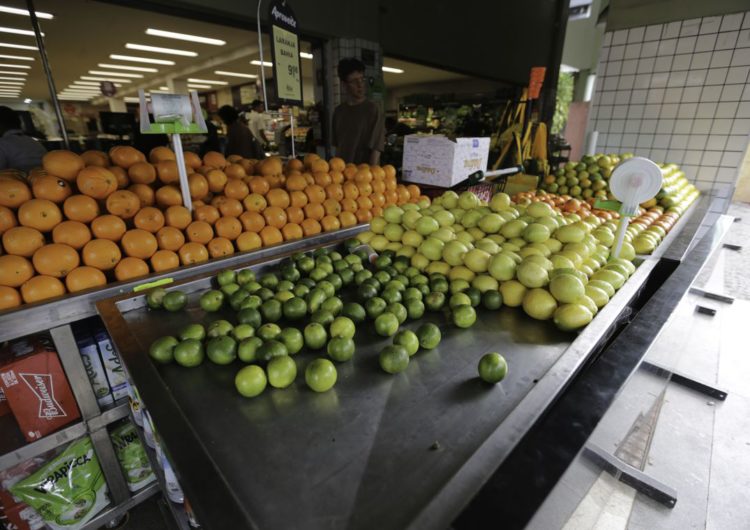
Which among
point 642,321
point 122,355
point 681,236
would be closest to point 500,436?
point 642,321

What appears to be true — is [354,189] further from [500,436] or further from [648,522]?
[648,522]

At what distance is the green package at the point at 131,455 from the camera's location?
7.25 feet

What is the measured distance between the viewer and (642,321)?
149cm

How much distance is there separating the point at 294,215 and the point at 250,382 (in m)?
1.68

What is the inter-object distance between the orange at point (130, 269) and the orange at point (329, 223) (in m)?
1.22

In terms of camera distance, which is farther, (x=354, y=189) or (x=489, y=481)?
(x=354, y=189)

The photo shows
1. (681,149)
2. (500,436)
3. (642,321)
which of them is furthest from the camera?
(681,149)

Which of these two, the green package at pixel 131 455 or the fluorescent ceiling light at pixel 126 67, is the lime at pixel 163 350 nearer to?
the green package at pixel 131 455

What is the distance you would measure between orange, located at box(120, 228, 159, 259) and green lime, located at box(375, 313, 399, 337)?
144 centimetres

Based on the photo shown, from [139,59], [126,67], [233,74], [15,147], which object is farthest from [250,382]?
[126,67]

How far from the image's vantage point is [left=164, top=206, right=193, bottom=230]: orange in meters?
2.22

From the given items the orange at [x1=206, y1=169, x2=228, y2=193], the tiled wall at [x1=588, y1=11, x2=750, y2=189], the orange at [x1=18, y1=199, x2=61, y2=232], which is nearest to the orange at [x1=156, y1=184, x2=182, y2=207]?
the orange at [x1=206, y1=169, x2=228, y2=193]

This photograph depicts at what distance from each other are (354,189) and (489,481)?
261 centimetres

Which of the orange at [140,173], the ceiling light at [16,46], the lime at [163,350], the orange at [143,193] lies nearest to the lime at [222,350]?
the lime at [163,350]
